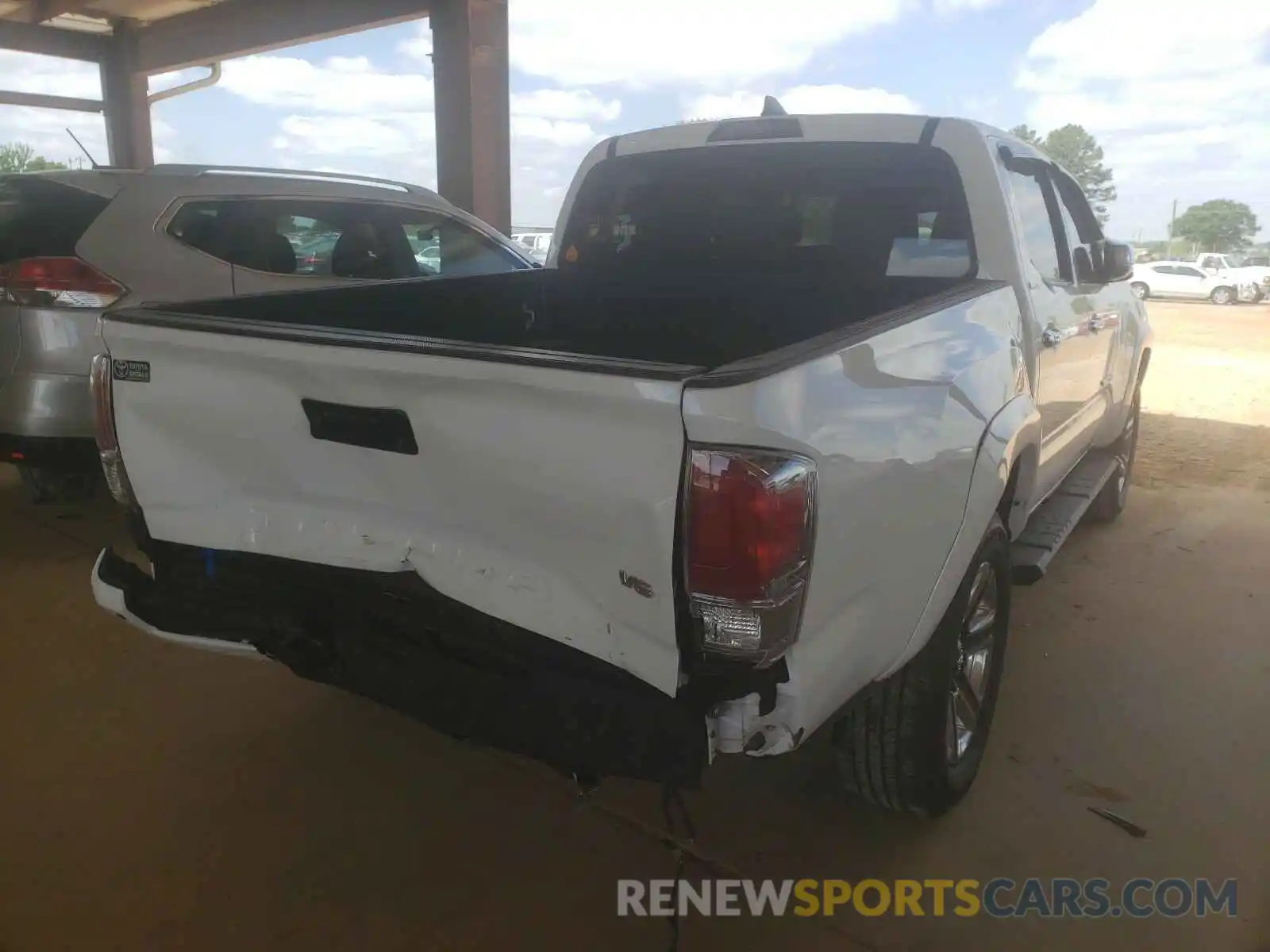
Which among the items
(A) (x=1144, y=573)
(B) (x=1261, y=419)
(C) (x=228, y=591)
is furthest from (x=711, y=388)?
(B) (x=1261, y=419)

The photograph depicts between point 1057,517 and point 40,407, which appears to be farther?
point 40,407

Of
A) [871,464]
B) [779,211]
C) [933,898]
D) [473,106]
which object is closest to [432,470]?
[871,464]

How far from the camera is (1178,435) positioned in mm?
7273

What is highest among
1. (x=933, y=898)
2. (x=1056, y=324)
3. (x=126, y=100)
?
(x=126, y=100)

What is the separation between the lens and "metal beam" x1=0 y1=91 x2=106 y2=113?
43.1 ft

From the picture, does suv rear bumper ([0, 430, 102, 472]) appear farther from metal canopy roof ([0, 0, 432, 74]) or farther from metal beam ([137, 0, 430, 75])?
metal canopy roof ([0, 0, 432, 74])

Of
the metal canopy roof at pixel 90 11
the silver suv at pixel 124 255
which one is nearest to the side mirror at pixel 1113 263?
the silver suv at pixel 124 255

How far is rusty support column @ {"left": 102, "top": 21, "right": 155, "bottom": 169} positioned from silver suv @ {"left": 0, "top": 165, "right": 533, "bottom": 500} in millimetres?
10186

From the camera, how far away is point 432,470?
5.87ft

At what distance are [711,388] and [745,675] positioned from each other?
50 cm

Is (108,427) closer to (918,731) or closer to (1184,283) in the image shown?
(918,731)

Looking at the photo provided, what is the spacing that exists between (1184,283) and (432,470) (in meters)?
27.7

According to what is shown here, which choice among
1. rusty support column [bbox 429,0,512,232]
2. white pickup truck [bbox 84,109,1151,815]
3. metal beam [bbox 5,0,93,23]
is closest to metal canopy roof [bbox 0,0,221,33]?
metal beam [bbox 5,0,93,23]

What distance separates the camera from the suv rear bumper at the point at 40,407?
3.85 m
